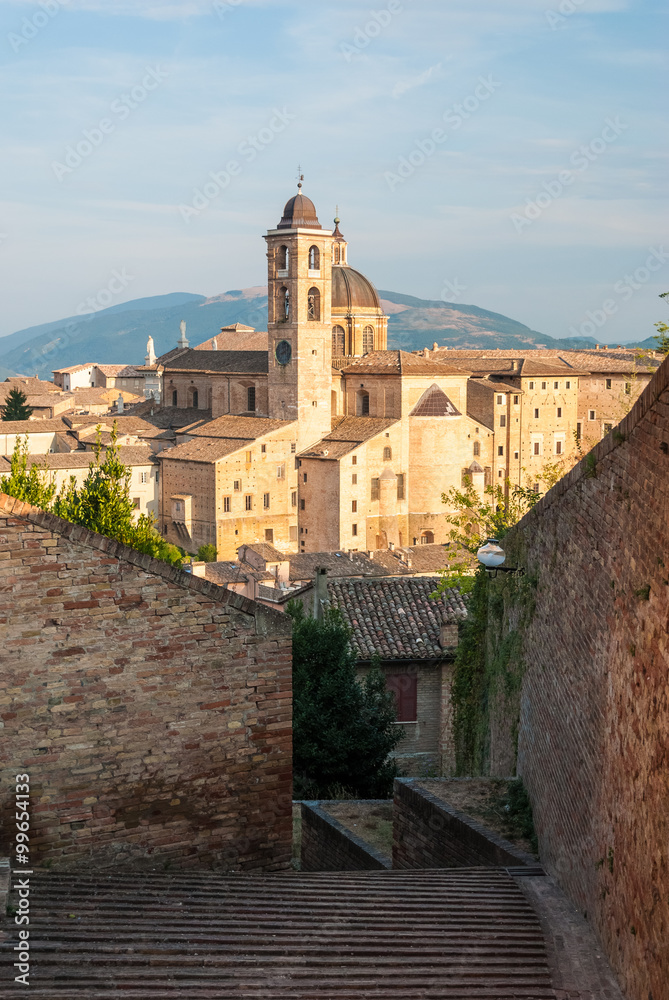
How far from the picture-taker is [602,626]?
7141 millimetres

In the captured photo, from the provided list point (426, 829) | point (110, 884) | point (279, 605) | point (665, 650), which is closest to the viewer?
point (665, 650)

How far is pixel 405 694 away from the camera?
1922 centimetres

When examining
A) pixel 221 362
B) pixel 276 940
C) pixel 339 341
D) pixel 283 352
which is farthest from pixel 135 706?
pixel 339 341

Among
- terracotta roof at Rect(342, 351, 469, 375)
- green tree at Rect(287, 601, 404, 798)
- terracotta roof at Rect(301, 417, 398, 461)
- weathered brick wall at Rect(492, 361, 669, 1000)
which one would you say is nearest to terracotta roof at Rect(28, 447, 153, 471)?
terracotta roof at Rect(301, 417, 398, 461)

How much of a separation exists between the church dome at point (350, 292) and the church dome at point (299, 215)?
8.62 meters

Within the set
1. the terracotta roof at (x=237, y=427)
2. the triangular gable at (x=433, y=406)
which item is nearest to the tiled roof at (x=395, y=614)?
the terracotta roof at (x=237, y=427)

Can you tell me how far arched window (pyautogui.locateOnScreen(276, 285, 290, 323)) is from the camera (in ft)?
188

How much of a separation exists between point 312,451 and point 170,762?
48036 mm

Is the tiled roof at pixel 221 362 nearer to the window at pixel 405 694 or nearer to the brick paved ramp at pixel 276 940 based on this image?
the window at pixel 405 694

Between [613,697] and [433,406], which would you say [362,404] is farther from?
[613,697]

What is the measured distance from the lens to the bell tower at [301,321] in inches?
2217

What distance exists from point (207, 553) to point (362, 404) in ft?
39.5

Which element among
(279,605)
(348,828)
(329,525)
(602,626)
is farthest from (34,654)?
(329,525)

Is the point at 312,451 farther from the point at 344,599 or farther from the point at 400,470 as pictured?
the point at 344,599
